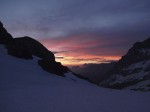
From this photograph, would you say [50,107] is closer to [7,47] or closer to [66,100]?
[66,100]

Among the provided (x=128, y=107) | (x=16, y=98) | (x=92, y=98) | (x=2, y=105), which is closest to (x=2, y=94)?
(x=16, y=98)

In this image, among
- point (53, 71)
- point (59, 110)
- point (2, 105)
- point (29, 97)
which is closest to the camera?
point (59, 110)

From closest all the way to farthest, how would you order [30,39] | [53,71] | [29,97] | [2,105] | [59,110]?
[59,110] < [2,105] < [29,97] < [53,71] < [30,39]

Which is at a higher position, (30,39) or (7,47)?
(30,39)

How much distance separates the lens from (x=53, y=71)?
55.9m

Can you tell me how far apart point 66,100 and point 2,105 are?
450cm

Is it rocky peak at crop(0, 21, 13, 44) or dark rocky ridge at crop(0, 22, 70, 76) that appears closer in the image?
dark rocky ridge at crop(0, 22, 70, 76)

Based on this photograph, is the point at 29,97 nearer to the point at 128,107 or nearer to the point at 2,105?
the point at 2,105

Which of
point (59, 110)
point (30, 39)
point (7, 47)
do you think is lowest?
point (59, 110)

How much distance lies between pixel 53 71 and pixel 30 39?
37.8 metres

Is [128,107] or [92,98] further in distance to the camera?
[92,98]

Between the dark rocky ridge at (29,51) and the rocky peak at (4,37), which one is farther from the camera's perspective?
the rocky peak at (4,37)

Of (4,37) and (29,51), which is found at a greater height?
(4,37)

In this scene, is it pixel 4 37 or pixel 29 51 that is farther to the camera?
pixel 4 37
